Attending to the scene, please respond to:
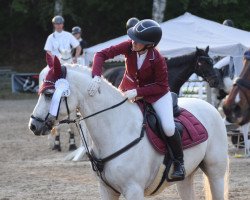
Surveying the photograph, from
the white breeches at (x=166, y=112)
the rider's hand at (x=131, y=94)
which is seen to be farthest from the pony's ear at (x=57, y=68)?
the white breeches at (x=166, y=112)

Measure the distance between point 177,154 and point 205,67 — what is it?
21.7ft

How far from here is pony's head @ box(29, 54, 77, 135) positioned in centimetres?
586

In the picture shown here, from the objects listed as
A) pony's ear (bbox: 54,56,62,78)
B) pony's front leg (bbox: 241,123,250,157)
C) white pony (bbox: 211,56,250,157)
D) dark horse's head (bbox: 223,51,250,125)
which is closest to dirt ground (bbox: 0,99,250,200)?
pony's front leg (bbox: 241,123,250,157)

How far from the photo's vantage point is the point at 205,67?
12.9 metres

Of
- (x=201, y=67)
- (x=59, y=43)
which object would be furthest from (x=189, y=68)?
(x=59, y=43)

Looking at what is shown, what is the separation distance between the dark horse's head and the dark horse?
496cm

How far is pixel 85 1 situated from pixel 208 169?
31.0 metres

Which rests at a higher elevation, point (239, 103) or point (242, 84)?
point (242, 84)

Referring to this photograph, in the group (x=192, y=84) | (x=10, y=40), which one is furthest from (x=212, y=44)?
(x=10, y=40)

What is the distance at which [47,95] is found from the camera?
19.5 feet

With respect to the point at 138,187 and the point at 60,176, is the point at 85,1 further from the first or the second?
the point at 138,187

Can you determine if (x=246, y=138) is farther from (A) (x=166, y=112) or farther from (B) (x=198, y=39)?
(A) (x=166, y=112)

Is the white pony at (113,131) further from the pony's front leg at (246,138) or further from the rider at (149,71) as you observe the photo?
the pony's front leg at (246,138)

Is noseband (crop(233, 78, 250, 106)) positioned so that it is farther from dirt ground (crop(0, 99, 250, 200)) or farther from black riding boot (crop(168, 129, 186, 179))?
dirt ground (crop(0, 99, 250, 200))
